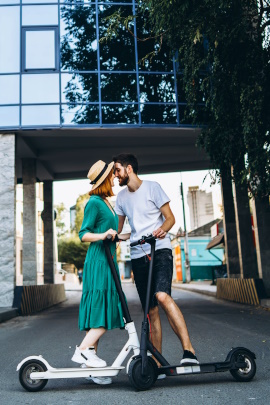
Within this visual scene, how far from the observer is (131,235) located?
4.86m

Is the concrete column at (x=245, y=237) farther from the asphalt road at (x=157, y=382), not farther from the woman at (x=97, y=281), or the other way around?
the woman at (x=97, y=281)

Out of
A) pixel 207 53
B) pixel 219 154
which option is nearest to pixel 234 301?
pixel 219 154

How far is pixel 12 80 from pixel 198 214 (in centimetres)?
4699

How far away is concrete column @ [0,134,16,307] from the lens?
1645 centimetres

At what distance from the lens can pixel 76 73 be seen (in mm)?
18375

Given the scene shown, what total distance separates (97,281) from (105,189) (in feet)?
2.65

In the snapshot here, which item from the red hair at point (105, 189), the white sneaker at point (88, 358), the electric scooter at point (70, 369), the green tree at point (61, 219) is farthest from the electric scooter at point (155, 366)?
the green tree at point (61, 219)

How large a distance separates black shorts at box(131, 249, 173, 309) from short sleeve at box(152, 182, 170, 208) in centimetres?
43

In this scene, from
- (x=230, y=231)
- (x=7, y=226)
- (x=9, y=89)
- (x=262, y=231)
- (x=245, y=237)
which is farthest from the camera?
(x=230, y=231)

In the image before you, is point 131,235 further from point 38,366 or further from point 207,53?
point 207,53

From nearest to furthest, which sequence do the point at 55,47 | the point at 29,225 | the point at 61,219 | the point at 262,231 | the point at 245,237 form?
the point at 55,47
the point at 262,231
the point at 245,237
the point at 29,225
the point at 61,219

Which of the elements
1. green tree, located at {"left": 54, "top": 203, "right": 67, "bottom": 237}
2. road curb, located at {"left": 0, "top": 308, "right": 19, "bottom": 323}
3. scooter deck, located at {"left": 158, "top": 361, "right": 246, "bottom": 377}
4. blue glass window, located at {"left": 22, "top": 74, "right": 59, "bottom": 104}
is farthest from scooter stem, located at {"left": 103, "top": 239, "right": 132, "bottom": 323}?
green tree, located at {"left": 54, "top": 203, "right": 67, "bottom": 237}

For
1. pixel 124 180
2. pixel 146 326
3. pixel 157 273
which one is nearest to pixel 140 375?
pixel 146 326

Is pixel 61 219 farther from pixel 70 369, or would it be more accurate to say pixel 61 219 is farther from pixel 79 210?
pixel 70 369
